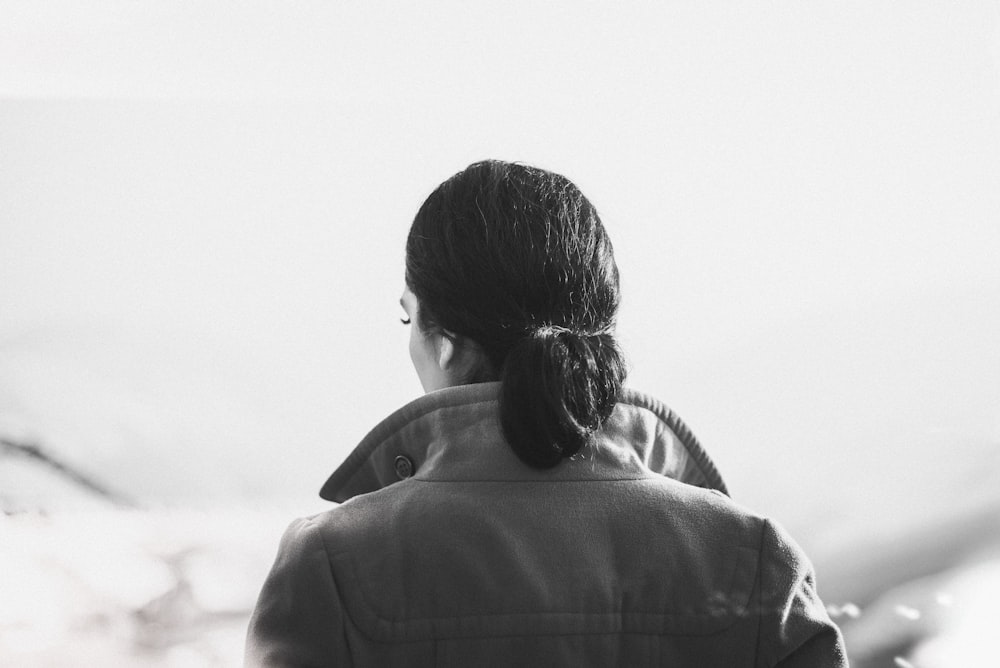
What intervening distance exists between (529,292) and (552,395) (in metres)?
0.09

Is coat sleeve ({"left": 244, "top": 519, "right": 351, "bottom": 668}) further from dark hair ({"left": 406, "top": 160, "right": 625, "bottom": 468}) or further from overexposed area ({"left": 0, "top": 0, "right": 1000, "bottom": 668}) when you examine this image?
overexposed area ({"left": 0, "top": 0, "right": 1000, "bottom": 668})

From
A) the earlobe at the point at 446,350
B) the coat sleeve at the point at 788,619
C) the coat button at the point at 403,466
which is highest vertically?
the earlobe at the point at 446,350

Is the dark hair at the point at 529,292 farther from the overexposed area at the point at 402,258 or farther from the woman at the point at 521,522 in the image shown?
the overexposed area at the point at 402,258

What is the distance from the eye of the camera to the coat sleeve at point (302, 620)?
65cm

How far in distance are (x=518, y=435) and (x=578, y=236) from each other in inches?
6.7

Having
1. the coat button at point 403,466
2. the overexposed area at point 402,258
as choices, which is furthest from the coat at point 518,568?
the overexposed area at point 402,258

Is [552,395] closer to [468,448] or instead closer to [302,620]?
[468,448]

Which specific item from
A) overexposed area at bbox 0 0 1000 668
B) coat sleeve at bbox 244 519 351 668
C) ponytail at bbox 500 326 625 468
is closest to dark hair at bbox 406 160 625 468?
ponytail at bbox 500 326 625 468

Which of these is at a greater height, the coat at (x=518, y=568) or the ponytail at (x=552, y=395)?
the ponytail at (x=552, y=395)

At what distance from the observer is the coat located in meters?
0.65

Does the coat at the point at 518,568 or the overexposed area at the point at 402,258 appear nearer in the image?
the coat at the point at 518,568

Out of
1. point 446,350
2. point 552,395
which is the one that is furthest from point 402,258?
point 552,395

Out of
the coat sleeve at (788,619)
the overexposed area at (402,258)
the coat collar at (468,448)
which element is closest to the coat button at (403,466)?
the coat collar at (468,448)

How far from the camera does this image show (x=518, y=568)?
2.14 ft
